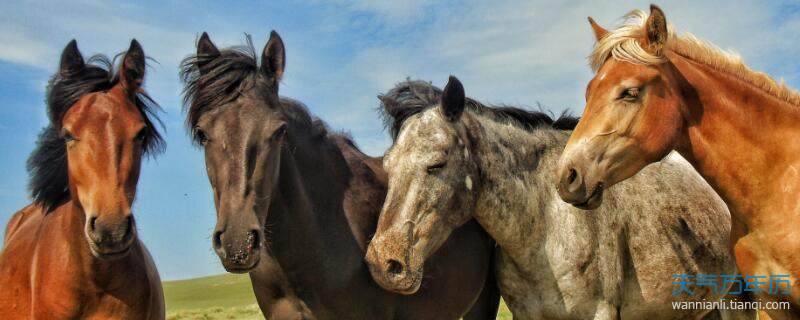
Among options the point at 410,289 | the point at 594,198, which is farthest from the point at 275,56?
the point at 594,198

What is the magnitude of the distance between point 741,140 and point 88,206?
450cm

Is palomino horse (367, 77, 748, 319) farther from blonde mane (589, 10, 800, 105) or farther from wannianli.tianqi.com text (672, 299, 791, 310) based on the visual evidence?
blonde mane (589, 10, 800, 105)

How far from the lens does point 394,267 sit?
4.35 m

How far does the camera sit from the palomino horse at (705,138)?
4020mm

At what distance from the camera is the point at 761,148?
4.12 meters

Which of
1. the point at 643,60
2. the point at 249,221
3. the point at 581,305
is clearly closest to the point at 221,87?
the point at 249,221

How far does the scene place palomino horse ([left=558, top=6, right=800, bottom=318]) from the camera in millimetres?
4020

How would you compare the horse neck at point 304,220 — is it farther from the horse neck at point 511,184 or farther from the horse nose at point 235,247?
the horse neck at point 511,184

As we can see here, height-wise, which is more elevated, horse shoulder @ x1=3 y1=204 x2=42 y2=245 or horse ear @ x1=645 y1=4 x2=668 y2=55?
horse ear @ x1=645 y1=4 x2=668 y2=55

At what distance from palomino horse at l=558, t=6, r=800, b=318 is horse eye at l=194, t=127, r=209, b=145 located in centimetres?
254

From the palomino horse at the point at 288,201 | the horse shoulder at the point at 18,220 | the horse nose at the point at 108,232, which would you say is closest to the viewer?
the horse nose at the point at 108,232

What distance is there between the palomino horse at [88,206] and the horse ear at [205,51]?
1.82 feet

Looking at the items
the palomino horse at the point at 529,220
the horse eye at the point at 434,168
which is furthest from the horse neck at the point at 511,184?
the horse eye at the point at 434,168

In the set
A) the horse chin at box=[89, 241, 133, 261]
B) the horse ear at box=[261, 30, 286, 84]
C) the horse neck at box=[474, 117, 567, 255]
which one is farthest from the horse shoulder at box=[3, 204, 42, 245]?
the horse neck at box=[474, 117, 567, 255]
